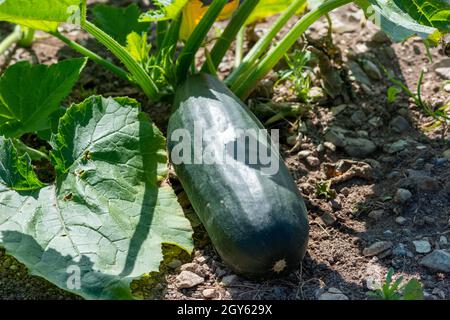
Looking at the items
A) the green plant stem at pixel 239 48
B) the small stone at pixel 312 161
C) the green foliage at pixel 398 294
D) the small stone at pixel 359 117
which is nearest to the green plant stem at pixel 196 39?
the green plant stem at pixel 239 48

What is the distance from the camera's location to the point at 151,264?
277 cm

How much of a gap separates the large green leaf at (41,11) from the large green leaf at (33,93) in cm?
23

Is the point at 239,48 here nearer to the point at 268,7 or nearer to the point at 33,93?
the point at 268,7

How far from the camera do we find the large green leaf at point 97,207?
8.95 feet

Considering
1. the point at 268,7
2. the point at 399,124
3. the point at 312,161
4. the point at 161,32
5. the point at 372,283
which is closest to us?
the point at 372,283

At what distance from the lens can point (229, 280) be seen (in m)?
2.83

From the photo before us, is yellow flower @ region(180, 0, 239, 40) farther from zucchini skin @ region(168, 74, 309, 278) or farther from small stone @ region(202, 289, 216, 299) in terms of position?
small stone @ region(202, 289, 216, 299)

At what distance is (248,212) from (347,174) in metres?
0.76

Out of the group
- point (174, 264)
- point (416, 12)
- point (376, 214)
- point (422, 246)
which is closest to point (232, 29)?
point (416, 12)

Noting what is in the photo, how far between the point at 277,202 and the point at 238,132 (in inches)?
15.9

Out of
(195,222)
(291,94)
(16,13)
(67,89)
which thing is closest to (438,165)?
(291,94)

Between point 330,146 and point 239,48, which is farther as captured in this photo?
point 239,48

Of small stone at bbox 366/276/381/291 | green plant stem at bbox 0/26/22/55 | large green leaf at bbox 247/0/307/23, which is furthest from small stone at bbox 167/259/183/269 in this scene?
green plant stem at bbox 0/26/22/55

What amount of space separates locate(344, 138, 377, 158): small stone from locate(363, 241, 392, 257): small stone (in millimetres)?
610
